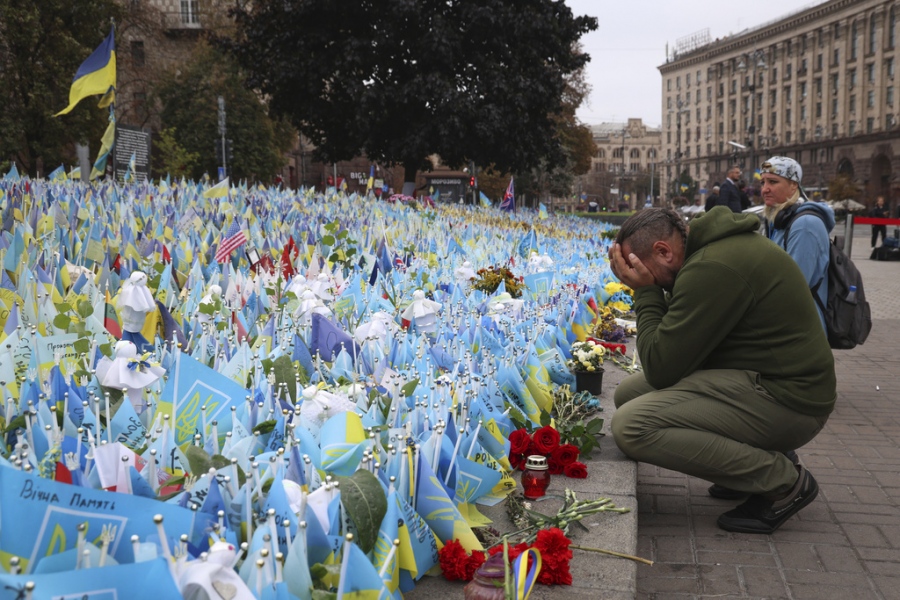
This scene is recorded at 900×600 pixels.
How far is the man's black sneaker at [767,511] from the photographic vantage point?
3.35 meters

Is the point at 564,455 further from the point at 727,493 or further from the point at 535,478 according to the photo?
the point at 727,493

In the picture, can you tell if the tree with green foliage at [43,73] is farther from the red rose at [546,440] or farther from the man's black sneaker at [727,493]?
the man's black sneaker at [727,493]

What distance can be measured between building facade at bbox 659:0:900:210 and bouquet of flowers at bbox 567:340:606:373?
5285 centimetres

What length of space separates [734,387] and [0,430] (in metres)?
2.57

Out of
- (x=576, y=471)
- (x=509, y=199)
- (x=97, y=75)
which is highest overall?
(x=97, y=75)

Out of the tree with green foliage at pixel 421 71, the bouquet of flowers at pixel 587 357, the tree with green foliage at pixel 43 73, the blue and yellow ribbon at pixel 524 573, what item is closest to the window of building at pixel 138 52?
the tree with green foliage at pixel 43 73

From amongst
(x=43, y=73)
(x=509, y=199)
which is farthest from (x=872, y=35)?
(x=43, y=73)

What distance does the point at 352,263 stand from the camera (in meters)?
6.46

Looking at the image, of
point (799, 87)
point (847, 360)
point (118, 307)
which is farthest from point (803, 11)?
point (118, 307)

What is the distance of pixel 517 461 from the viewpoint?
11.4 ft

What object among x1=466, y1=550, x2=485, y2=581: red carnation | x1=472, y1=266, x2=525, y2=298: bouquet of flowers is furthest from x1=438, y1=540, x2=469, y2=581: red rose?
x1=472, y1=266, x2=525, y2=298: bouquet of flowers

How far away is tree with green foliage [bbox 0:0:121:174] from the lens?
886 inches

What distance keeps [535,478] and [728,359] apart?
92 cm

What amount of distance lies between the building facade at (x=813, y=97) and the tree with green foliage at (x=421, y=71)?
132 feet
